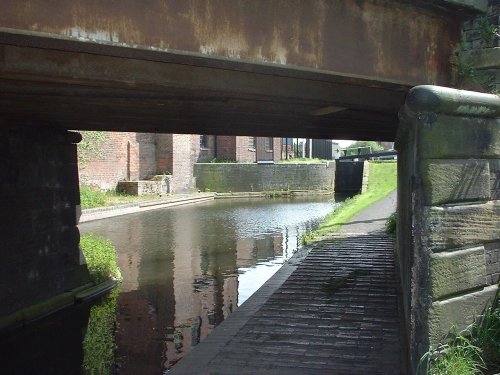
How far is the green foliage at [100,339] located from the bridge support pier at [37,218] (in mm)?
876

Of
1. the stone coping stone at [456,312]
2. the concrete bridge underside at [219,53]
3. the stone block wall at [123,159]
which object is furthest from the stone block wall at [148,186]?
the stone coping stone at [456,312]

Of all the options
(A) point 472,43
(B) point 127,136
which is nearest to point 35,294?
(A) point 472,43

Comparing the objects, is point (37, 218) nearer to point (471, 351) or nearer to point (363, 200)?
point (471, 351)

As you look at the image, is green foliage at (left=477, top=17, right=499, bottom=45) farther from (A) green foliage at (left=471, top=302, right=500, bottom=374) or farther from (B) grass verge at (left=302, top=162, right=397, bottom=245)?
(B) grass verge at (left=302, top=162, right=397, bottom=245)

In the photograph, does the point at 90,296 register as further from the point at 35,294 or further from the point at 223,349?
the point at 223,349

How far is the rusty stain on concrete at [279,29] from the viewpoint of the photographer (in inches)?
145

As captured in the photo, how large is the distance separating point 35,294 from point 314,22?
22.4 ft

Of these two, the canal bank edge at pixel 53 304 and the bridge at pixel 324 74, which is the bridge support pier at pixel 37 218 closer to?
the canal bank edge at pixel 53 304

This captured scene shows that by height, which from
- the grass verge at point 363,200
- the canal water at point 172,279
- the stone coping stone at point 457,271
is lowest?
the canal water at point 172,279

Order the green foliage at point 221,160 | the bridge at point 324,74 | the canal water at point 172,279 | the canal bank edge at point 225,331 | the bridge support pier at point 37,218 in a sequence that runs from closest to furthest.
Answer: the bridge at point 324,74 < the canal bank edge at point 225,331 < the canal water at point 172,279 < the bridge support pier at point 37,218 < the green foliage at point 221,160

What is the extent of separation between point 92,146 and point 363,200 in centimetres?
1332

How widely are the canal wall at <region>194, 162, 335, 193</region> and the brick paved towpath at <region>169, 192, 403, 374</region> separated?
2595 centimetres

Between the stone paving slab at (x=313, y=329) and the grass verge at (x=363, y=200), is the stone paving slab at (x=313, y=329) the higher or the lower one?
the lower one

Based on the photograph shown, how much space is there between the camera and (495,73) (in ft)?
17.9
